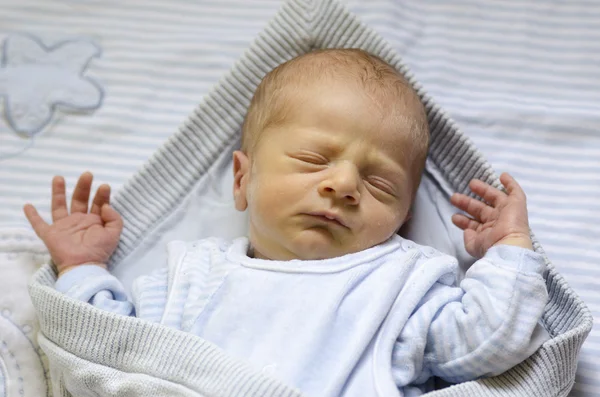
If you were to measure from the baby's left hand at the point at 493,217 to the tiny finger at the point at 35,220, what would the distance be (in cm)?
71

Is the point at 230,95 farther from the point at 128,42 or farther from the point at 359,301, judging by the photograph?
the point at 359,301

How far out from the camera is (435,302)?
1240 mm

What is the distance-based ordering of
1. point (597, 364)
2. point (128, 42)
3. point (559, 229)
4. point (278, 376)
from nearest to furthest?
point (278, 376)
point (597, 364)
point (559, 229)
point (128, 42)

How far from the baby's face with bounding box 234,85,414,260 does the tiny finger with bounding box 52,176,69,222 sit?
354 millimetres

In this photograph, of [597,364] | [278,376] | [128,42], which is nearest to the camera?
[278,376]

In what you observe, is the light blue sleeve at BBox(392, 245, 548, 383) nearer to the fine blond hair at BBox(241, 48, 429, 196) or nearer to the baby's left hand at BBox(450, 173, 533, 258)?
the baby's left hand at BBox(450, 173, 533, 258)

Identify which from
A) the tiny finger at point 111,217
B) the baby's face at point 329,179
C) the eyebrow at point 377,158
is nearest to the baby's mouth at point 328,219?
the baby's face at point 329,179

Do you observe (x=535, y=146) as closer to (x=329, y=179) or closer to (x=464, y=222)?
(x=464, y=222)

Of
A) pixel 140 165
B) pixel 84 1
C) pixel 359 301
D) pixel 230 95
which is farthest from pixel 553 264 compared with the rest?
pixel 84 1

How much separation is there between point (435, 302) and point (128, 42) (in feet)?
2.72

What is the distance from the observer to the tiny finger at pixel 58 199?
1413 mm

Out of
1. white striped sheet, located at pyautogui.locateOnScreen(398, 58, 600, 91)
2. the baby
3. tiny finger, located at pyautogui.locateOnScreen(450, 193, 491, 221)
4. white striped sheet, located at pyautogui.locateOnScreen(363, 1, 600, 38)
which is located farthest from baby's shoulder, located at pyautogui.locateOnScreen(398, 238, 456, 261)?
white striped sheet, located at pyautogui.locateOnScreen(363, 1, 600, 38)

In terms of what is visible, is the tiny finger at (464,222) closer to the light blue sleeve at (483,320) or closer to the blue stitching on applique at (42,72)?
the light blue sleeve at (483,320)

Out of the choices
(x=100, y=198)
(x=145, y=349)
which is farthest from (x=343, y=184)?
(x=100, y=198)
